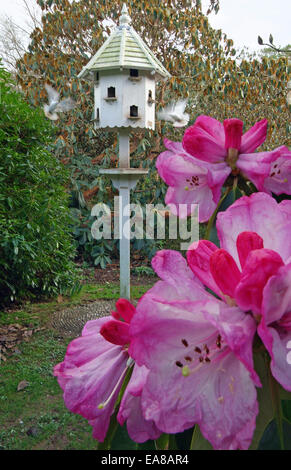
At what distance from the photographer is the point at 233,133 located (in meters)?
0.53

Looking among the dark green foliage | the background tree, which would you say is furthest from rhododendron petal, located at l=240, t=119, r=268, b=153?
the background tree

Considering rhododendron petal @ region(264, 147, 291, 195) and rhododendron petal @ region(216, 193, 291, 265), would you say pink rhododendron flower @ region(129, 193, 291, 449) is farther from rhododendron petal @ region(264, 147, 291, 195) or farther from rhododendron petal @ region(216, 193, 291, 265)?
rhododendron petal @ region(264, 147, 291, 195)

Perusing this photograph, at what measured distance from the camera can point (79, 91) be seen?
531 cm

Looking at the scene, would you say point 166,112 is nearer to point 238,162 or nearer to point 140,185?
point 140,185

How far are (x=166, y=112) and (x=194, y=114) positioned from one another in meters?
1.19

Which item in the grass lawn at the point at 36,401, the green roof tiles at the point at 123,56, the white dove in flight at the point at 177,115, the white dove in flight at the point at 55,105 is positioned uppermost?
the green roof tiles at the point at 123,56

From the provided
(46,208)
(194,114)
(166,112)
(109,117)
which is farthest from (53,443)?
(194,114)

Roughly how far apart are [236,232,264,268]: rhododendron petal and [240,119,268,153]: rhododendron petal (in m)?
0.23

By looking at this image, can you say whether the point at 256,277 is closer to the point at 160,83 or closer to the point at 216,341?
→ the point at 216,341

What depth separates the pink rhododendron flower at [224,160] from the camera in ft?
1.68

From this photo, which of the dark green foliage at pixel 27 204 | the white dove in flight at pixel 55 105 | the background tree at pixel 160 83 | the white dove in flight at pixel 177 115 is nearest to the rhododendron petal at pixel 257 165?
the dark green foliage at pixel 27 204

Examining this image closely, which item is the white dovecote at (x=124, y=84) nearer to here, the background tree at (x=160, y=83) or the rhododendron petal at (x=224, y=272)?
the background tree at (x=160, y=83)

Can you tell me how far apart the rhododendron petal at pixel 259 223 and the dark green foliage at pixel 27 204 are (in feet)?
10.1

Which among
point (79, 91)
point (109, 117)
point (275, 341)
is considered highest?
point (79, 91)
